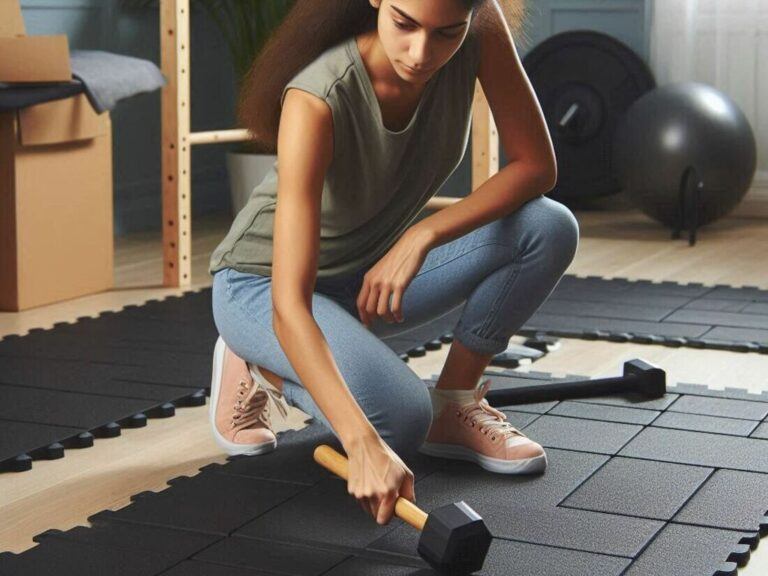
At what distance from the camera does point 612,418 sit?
195 cm

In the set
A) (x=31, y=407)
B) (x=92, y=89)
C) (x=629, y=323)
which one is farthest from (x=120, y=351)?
(x=629, y=323)

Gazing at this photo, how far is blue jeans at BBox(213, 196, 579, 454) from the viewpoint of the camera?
63.7 inches

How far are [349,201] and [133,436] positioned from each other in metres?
0.54

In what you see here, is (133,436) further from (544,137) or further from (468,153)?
(468,153)

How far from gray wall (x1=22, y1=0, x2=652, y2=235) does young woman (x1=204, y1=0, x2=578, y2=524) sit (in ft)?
6.86

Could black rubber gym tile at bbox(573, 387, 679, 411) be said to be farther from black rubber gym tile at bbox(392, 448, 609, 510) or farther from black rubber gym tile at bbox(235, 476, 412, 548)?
black rubber gym tile at bbox(235, 476, 412, 548)

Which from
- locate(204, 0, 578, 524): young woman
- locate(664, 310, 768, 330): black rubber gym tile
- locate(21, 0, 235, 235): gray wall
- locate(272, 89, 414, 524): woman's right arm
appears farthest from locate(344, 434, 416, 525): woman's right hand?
locate(21, 0, 235, 235): gray wall

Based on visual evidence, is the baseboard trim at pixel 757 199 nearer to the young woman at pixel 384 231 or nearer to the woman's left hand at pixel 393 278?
the young woman at pixel 384 231

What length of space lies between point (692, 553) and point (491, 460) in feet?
1.18

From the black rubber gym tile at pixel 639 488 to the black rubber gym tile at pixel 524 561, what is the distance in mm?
157

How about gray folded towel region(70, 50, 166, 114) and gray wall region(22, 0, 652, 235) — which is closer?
gray folded towel region(70, 50, 166, 114)

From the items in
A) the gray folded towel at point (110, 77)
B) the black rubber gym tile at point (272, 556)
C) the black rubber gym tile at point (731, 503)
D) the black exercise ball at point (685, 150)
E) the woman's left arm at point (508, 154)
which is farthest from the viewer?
the black exercise ball at point (685, 150)

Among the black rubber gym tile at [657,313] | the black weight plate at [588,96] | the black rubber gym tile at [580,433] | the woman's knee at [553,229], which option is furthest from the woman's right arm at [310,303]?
the black weight plate at [588,96]

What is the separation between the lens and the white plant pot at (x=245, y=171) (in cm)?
389
